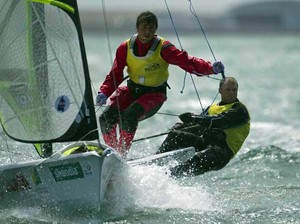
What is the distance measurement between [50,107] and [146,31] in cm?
112

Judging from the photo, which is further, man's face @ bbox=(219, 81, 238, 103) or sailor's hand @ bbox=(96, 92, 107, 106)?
man's face @ bbox=(219, 81, 238, 103)

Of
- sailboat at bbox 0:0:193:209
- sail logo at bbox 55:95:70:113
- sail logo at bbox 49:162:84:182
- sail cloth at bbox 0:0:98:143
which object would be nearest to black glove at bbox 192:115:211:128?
sailboat at bbox 0:0:193:209

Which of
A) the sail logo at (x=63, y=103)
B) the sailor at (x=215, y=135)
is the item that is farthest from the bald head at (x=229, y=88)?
the sail logo at (x=63, y=103)

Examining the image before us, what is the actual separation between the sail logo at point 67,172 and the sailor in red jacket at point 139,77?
0.82 m

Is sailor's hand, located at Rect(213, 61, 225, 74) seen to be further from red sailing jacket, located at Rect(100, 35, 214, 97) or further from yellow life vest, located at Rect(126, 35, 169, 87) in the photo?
yellow life vest, located at Rect(126, 35, 169, 87)

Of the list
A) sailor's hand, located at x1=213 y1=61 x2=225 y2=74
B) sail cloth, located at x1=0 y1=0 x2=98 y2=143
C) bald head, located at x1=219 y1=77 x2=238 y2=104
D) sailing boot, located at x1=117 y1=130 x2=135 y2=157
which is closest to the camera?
sail cloth, located at x1=0 y1=0 x2=98 y2=143

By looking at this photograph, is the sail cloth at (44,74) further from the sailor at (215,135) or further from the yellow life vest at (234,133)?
the yellow life vest at (234,133)

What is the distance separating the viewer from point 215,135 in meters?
7.64

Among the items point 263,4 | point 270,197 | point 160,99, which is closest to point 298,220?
point 270,197

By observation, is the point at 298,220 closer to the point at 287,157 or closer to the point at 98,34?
the point at 287,157

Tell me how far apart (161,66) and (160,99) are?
28 centimetres

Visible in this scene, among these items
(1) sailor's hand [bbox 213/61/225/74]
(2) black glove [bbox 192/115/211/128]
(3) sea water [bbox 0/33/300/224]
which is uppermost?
(1) sailor's hand [bbox 213/61/225/74]

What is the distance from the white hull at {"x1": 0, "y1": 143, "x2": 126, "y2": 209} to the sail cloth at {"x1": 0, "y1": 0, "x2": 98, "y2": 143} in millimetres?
214

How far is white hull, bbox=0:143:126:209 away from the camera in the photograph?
639cm
